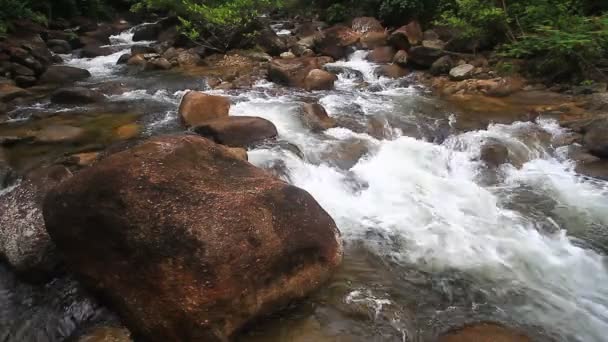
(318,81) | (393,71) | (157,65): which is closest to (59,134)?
(318,81)

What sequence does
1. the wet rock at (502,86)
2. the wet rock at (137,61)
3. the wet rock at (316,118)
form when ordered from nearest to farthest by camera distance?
1. the wet rock at (316,118)
2. the wet rock at (502,86)
3. the wet rock at (137,61)

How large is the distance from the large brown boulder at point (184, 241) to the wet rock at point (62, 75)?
783cm

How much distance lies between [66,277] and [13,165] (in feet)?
9.29

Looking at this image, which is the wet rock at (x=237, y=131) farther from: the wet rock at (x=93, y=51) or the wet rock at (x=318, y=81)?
the wet rock at (x=93, y=51)

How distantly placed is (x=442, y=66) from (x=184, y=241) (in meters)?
8.67

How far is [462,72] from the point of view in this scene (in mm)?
9742

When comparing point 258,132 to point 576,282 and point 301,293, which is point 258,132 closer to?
point 301,293

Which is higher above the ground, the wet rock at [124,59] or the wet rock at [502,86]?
the wet rock at [502,86]

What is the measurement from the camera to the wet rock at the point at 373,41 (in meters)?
12.6

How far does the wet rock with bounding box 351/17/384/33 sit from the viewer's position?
13.6 meters

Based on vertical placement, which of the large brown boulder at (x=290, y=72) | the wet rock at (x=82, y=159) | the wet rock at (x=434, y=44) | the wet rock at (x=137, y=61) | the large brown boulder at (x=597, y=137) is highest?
the large brown boulder at (x=597, y=137)

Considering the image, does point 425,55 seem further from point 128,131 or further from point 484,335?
point 484,335

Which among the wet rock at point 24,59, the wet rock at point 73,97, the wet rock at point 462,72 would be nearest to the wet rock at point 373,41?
the wet rock at point 462,72

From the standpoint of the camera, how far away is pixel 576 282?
4.34 m
